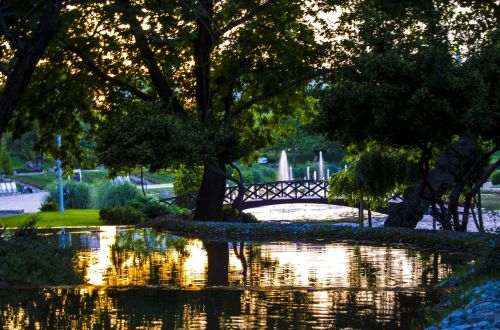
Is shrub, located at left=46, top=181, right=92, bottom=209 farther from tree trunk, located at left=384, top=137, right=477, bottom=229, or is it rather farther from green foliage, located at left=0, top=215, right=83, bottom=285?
green foliage, located at left=0, top=215, right=83, bottom=285

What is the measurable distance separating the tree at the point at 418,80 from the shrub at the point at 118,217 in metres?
13.3

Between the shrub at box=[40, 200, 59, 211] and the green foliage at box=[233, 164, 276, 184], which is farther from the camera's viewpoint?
the green foliage at box=[233, 164, 276, 184]

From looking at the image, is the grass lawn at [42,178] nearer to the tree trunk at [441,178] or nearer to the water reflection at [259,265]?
the tree trunk at [441,178]

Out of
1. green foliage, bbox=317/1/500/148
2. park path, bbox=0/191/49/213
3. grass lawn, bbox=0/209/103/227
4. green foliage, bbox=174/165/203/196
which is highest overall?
green foliage, bbox=317/1/500/148

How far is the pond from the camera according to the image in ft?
30.0

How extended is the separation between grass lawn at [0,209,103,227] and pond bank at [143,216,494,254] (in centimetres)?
780

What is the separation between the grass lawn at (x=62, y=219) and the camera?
30719 mm

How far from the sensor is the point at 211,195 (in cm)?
2664

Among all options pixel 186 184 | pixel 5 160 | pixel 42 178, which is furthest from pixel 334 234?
pixel 42 178

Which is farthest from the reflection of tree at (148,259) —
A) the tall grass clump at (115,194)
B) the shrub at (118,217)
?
the tall grass clump at (115,194)

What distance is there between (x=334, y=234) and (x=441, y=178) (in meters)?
7.23

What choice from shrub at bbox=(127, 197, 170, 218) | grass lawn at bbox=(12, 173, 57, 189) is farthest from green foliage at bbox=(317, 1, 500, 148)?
grass lawn at bbox=(12, 173, 57, 189)

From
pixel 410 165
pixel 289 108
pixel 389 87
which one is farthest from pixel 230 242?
pixel 410 165

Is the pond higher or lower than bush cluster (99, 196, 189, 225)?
lower
